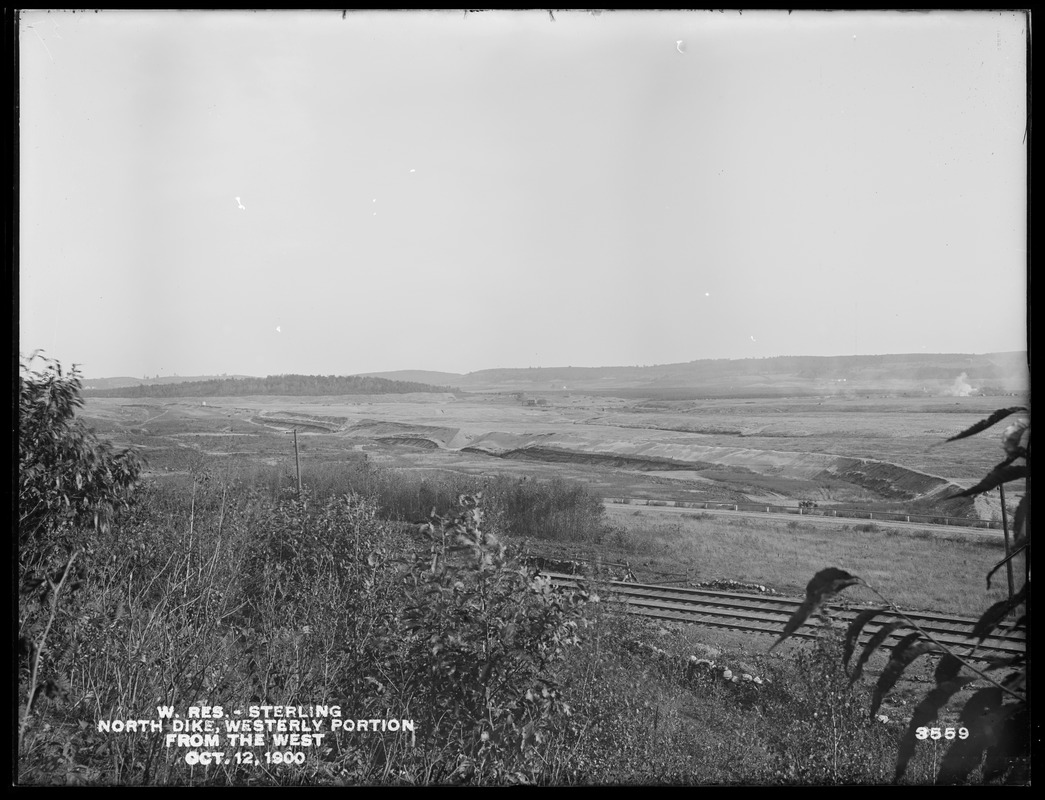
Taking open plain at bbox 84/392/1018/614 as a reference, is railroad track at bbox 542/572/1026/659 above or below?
below

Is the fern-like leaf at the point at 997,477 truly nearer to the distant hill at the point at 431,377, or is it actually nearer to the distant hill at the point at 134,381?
the distant hill at the point at 431,377

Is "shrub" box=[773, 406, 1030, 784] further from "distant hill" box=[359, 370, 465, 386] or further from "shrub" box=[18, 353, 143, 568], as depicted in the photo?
"shrub" box=[18, 353, 143, 568]

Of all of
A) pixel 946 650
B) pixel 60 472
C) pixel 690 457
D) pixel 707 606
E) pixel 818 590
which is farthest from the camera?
pixel 690 457

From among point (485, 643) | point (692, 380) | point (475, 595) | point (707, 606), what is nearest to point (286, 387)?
point (475, 595)

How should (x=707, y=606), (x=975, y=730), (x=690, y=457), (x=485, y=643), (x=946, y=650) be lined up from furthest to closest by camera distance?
(x=690, y=457), (x=707, y=606), (x=485, y=643), (x=975, y=730), (x=946, y=650)

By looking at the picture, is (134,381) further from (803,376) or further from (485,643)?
(803,376)

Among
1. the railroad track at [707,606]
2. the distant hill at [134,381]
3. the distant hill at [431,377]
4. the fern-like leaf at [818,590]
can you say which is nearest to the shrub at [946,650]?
the fern-like leaf at [818,590]

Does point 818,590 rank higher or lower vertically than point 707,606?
higher

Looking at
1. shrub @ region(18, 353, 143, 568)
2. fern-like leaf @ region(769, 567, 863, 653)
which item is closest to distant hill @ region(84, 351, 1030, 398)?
shrub @ region(18, 353, 143, 568)

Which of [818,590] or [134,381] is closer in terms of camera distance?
[818,590]
